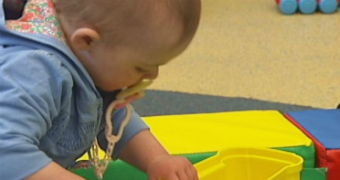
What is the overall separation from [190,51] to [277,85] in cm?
39

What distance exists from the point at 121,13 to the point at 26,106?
119 millimetres

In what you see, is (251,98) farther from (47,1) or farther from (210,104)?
(47,1)

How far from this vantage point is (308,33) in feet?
6.28

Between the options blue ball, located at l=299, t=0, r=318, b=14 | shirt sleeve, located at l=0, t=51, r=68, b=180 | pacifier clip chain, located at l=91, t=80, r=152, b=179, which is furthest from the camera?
blue ball, located at l=299, t=0, r=318, b=14

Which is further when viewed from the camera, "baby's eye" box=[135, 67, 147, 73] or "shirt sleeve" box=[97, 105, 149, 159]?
"shirt sleeve" box=[97, 105, 149, 159]

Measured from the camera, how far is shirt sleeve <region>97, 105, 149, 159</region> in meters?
0.72

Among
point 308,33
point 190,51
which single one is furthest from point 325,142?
point 308,33

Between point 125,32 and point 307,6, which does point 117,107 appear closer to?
point 125,32

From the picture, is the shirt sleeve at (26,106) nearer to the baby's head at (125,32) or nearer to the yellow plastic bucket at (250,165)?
the baby's head at (125,32)

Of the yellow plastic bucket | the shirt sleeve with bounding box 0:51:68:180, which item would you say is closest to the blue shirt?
the shirt sleeve with bounding box 0:51:68:180

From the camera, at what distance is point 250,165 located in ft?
2.72

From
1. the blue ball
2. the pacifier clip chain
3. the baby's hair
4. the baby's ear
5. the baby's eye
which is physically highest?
the baby's hair

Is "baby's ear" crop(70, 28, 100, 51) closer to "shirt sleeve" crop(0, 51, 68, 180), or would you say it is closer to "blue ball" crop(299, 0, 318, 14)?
"shirt sleeve" crop(0, 51, 68, 180)

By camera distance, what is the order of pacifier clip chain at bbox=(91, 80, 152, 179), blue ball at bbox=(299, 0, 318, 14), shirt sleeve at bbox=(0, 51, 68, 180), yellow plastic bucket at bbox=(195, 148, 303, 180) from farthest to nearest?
blue ball at bbox=(299, 0, 318, 14)
yellow plastic bucket at bbox=(195, 148, 303, 180)
pacifier clip chain at bbox=(91, 80, 152, 179)
shirt sleeve at bbox=(0, 51, 68, 180)
